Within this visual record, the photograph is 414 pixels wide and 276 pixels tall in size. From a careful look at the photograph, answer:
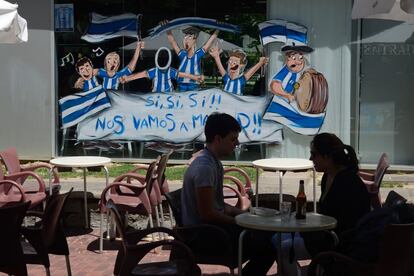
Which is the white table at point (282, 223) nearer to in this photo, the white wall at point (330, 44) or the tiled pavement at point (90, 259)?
the tiled pavement at point (90, 259)

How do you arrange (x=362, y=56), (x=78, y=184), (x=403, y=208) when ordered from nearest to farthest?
(x=403, y=208)
(x=78, y=184)
(x=362, y=56)

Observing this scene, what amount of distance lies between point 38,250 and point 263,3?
276 inches

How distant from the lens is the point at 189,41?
1115 centimetres

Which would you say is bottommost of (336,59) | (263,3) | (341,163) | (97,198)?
(97,198)

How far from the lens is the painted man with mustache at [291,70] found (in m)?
10.9

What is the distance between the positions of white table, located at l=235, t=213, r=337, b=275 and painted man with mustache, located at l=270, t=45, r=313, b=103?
620cm

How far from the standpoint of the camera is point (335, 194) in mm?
4816

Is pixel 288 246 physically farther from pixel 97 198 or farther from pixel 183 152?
pixel 183 152

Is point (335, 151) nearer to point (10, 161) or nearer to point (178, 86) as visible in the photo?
Result: point (10, 161)

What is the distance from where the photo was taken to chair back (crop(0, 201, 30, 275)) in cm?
460

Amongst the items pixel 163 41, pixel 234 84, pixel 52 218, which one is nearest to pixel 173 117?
pixel 234 84

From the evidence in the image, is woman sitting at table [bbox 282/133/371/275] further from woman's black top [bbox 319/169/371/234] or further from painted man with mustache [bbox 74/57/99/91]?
painted man with mustache [bbox 74/57/99/91]

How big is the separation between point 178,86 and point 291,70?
6.11ft

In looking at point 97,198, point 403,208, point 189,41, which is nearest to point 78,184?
point 97,198
